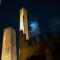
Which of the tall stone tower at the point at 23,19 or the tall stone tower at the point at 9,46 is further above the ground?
the tall stone tower at the point at 23,19

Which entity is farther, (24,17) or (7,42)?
(24,17)

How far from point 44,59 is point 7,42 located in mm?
2525

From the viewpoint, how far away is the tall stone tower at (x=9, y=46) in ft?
28.2

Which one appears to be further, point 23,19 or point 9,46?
point 23,19

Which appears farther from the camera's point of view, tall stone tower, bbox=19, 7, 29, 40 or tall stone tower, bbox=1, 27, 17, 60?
tall stone tower, bbox=19, 7, 29, 40

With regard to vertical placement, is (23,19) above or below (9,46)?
above

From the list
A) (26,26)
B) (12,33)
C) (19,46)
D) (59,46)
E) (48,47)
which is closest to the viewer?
(59,46)

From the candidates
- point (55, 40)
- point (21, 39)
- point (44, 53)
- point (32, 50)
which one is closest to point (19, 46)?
point (21, 39)

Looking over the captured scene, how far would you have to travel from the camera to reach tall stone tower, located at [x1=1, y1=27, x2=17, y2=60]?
8.61 meters

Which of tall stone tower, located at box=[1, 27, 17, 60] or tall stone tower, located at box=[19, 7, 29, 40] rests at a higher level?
tall stone tower, located at box=[19, 7, 29, 40]

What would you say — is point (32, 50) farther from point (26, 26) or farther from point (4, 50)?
point (26, 26)

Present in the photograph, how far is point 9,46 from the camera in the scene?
29.2 ft

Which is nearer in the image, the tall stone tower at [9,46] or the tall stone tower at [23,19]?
the tall stone tower at [9,46]

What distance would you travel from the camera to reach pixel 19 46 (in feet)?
47.0
